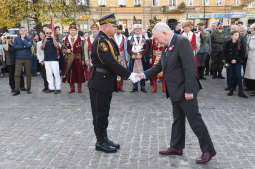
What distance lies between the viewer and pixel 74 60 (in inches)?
375

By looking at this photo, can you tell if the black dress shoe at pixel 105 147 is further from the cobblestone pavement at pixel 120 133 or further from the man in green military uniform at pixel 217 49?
the man in green military uniform at pixel 217 49

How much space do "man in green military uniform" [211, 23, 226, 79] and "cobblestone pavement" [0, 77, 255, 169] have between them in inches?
123

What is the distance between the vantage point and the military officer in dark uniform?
436 centimetres

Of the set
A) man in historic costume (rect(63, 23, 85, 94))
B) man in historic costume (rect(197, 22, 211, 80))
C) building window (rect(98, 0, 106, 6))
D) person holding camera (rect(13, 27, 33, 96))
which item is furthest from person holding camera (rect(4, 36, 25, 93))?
building window (rect(98, 0, 106, 6))

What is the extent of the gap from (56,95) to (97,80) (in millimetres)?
5181

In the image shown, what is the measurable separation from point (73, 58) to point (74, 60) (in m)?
0.08

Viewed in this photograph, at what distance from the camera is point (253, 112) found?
6941mm

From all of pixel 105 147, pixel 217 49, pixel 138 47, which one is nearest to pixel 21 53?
pixel 138 47

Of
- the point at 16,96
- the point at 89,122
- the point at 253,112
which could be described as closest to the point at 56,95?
the point at 16,96

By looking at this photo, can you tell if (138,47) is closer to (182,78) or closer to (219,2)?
(182,78)

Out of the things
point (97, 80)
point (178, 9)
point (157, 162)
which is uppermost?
point (178, 9)

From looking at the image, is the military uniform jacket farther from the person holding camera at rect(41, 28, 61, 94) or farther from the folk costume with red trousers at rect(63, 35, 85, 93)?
the person holding camera at rect(41, 28, 61, 94)

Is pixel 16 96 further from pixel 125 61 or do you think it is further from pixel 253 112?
pixel 253 112

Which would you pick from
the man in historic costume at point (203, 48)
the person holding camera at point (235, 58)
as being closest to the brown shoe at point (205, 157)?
the person holding camera at point (235, 58)
